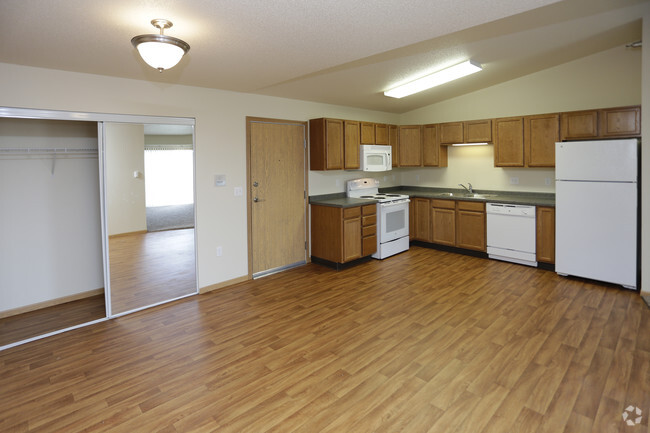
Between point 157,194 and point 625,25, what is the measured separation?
5.06 meters

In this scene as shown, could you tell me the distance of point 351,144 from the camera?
5555mm

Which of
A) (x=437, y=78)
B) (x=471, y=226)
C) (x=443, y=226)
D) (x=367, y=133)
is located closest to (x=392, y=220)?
(x=443, y=226)

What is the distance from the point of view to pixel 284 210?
16.7 ft

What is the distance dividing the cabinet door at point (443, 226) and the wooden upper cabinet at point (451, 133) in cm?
101

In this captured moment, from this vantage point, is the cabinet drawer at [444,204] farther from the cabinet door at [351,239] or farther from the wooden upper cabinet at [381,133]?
the cabinet door at [351,239]

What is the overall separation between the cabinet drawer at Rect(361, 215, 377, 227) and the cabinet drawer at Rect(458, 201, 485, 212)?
1.32 m

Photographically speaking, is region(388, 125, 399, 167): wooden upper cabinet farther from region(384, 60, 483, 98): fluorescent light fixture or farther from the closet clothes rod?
the closet clothes rod

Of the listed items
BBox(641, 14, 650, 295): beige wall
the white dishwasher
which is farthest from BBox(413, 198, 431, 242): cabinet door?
BBox(641, 14, 650, 295): beige wall

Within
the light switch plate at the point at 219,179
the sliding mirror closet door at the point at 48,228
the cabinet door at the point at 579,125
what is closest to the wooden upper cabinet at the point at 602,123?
the cabinet door at the point at 579,125

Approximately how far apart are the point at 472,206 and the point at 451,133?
4.14 ft

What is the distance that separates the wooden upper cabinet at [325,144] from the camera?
16.9 feet

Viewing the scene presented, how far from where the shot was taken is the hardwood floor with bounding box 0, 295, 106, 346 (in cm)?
330

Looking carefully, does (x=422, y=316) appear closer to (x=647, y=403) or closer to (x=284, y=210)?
(x=647, y=403)

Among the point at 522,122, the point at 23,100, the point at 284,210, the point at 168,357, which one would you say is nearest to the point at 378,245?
the point at 284,210
